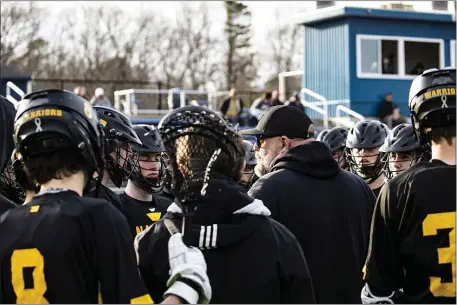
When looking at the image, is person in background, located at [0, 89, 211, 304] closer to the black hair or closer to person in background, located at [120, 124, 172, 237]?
the black hair

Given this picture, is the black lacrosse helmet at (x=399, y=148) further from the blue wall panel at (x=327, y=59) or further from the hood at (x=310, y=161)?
the blue wall panel at (x=327, y=59)

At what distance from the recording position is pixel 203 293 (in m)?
3.66

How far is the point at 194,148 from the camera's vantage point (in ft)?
13.1

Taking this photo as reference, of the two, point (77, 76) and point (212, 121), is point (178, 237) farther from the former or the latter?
point (77, 76)

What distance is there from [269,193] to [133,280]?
5.79ft

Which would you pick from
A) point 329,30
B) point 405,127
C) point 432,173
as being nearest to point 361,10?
point 329,30

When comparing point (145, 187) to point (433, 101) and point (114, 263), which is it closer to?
point (433, 101)

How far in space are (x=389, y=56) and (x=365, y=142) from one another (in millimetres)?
22979

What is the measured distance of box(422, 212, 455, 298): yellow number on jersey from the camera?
4328 mm

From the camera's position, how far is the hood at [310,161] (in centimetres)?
548

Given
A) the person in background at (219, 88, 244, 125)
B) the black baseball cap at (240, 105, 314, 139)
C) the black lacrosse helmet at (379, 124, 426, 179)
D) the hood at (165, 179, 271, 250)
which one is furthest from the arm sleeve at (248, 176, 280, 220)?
the person in background at (219, 88, 244, 125)

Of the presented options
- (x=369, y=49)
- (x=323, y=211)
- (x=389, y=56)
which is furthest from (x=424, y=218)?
(x=389, y=56)

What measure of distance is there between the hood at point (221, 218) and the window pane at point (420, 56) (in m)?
28.6

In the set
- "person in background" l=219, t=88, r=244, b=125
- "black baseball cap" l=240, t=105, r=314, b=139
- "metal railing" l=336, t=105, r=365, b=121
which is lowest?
"metal railing" l=336, t=105, r=365, b=121
